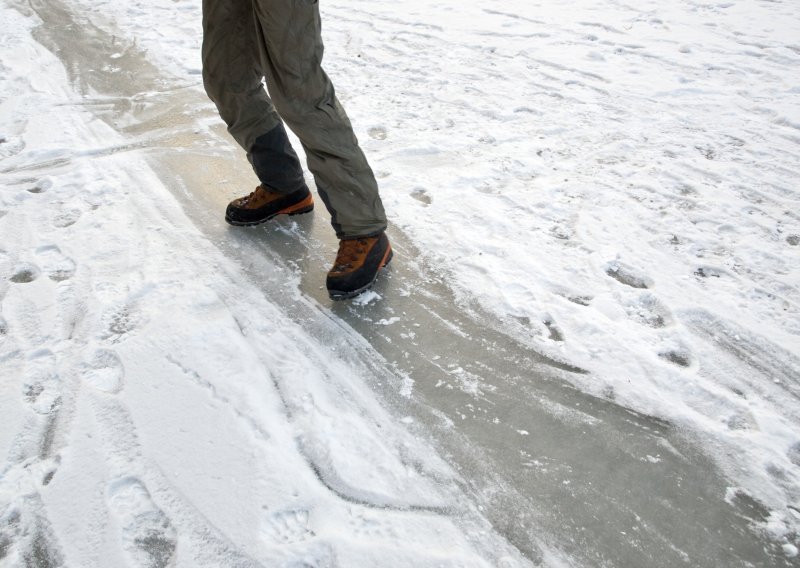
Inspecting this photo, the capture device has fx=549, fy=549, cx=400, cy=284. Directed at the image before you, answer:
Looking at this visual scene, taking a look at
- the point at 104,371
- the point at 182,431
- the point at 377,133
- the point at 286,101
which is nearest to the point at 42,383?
the point at 104,371

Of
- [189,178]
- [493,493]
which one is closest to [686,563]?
[493,493]

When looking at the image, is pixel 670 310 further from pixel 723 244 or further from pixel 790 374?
pixel 723 244

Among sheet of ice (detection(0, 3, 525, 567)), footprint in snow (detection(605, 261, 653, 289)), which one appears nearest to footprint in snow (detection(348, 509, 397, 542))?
sheet of ice (detection(0, 3, 525, 567))

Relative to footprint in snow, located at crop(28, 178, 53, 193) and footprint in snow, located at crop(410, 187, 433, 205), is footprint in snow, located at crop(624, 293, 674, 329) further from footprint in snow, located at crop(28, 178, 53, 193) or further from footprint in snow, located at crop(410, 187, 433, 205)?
footprint in snow, located at crop(28, 178, 53, 193)

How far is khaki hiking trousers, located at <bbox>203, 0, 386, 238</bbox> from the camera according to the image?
5.76 feet

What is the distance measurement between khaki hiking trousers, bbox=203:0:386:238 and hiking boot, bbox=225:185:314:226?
1.7 inches

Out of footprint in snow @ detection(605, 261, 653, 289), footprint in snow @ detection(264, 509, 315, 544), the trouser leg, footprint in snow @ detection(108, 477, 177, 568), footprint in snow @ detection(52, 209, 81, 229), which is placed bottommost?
footprint in snow @ detection(108, 477, 177, 568)

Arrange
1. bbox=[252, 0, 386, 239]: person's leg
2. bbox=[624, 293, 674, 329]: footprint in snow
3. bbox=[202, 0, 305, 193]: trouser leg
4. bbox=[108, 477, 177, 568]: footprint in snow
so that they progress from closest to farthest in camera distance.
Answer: bbox=[108, 477, 177, 568]: footprint in snow → bbox=[252, 0, 386, 239]: person's leg → bbox=[624, 293, 674, 329]: footprint in snow → bbox=[202, 0, 305, 193]: trouser leg

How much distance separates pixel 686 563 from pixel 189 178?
257cm

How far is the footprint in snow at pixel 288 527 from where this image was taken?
1.29m

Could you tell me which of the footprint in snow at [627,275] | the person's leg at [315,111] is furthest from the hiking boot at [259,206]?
the footprint in snow at [627,275]

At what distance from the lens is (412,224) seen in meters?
2.45

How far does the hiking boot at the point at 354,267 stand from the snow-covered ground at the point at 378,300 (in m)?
0.22

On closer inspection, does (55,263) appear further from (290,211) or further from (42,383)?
(290,211)
